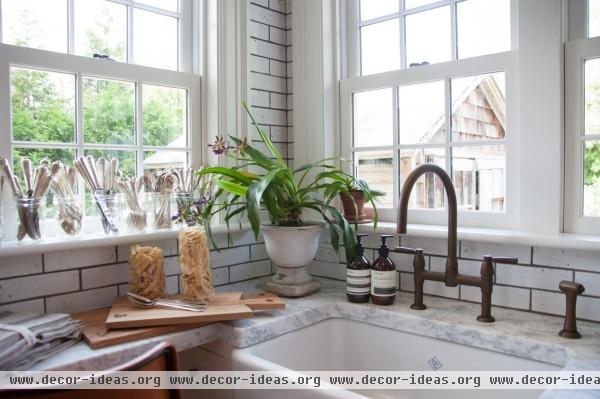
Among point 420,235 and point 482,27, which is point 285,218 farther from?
point 482,27

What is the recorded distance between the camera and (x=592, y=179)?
1.52 m

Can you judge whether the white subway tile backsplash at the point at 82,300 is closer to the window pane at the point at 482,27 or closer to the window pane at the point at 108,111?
the window pane at the point at 108,111

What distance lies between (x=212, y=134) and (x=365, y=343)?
107 centimetres

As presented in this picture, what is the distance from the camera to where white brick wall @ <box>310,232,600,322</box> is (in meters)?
1.46

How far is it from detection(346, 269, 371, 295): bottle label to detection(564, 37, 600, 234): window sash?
0.70 m

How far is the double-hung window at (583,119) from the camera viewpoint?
4.95ft

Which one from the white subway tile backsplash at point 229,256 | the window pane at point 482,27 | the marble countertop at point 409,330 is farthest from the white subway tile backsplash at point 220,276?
the window pane at point 482,27

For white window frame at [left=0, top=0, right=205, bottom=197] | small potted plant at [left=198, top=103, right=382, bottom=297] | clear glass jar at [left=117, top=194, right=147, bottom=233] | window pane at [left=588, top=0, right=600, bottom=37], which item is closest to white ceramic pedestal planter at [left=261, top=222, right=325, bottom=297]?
small potted plant at [left=198, top=103, right=382, bottom=297]

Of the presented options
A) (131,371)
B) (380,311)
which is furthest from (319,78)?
(131,371)

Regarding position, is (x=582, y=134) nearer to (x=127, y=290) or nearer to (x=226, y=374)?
(x=226, y=374)

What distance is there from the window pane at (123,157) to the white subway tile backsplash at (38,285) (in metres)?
0.45

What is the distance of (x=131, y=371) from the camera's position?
86 cm

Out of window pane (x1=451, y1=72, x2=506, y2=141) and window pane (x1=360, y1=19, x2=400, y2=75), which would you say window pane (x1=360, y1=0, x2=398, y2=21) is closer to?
window pane (x1=360, y1=19, x2=400, y2=75)

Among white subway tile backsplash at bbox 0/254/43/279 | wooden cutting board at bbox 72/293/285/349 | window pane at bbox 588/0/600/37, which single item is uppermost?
window pane at bbox 588/0/600/37
